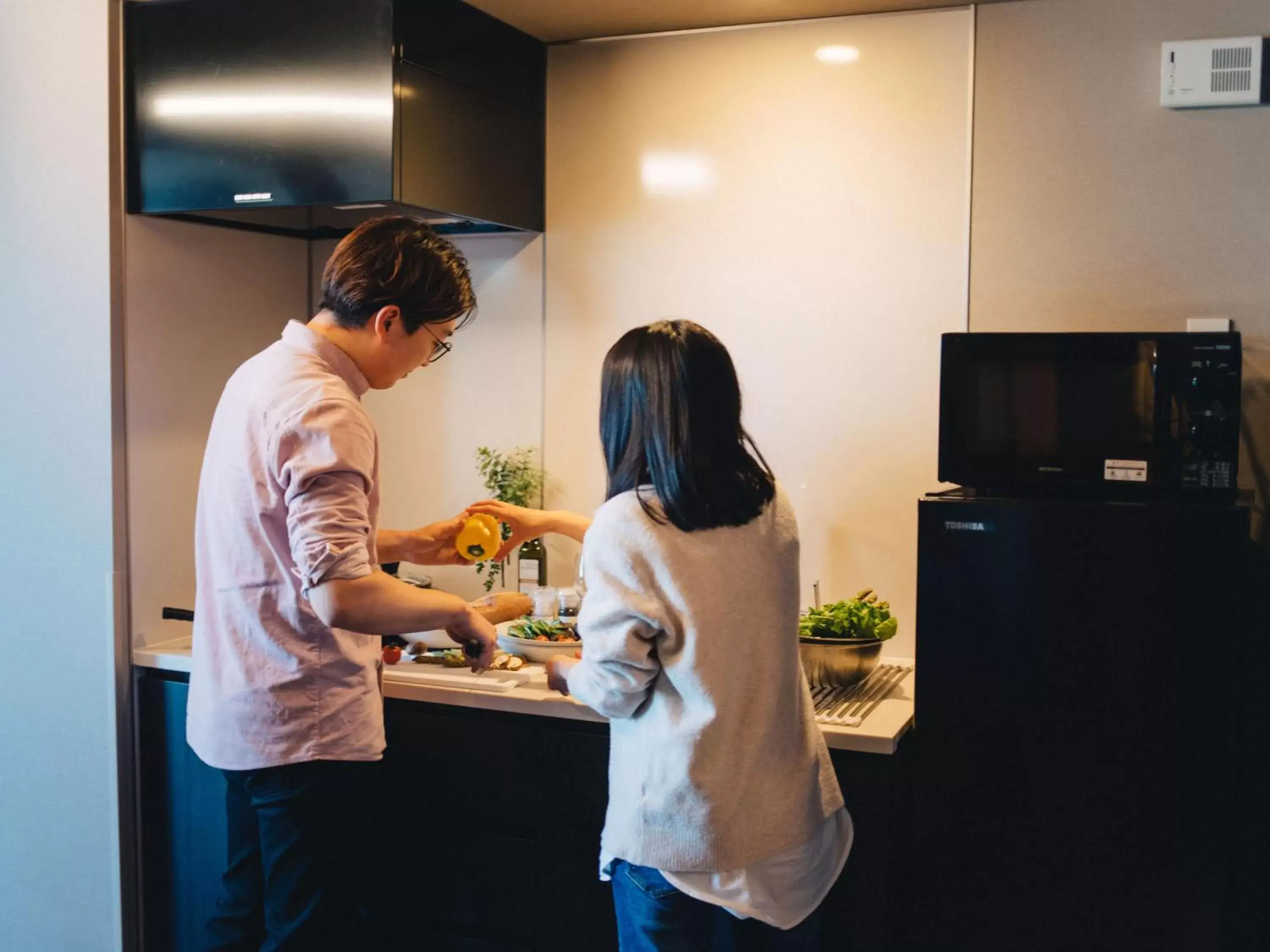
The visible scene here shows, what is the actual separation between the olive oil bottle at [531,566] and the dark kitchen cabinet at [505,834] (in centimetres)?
54

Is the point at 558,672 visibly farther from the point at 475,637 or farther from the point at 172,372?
the point at 172,372

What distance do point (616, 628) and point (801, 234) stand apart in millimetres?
1333

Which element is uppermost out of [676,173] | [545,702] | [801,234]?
[676,173]

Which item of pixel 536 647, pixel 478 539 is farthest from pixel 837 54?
pixel 536 647

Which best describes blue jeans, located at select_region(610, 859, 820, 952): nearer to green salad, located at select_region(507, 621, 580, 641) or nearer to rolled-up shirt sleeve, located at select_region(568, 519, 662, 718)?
rolled-up shirt sleeve, located at select_region(568, 519, 662, 718)

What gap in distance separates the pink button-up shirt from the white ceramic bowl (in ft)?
1.57

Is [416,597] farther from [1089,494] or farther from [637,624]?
[1089,494]

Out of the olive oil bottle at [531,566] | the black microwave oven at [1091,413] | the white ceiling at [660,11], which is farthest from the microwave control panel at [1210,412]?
the olive oil bottle at [531,566]

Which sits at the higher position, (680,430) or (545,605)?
(680,430)

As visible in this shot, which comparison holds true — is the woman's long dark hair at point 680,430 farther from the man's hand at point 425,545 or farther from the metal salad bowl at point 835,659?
the man's hand at point 425,545

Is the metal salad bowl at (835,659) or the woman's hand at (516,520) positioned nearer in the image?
the metal salad bowl at (835,659)

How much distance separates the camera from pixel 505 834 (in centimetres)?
233

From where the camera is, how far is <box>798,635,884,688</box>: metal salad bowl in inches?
89.1

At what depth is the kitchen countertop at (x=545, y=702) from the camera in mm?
2037
